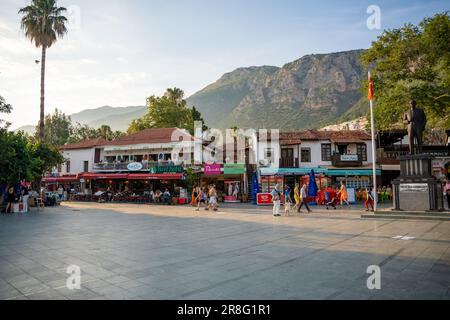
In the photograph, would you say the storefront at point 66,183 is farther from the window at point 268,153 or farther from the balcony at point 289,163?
the balcony at point 289,163

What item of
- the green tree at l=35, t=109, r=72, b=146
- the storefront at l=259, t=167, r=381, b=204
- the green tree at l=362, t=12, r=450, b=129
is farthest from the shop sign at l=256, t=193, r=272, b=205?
the green tree at l=35, t=109, r=72, b=146

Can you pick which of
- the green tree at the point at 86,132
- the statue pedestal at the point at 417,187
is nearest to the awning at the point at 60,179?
the green tree at the point at 86,132

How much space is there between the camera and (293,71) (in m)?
111

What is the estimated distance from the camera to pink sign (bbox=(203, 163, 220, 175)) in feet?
95.4

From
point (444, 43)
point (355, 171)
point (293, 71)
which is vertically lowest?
point (355, 171)

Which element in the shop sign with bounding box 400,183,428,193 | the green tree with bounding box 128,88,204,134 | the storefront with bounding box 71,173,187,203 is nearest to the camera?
the shop sign with bounding box 400,183,428,193

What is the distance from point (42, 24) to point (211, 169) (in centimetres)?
1995

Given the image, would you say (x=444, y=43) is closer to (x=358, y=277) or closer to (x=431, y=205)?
→ (x=431, y=205)

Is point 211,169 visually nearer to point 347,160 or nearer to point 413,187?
point 347,160

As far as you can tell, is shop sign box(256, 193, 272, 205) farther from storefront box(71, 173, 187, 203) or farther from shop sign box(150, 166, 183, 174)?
shop sign box(150, 166, 183, 174)

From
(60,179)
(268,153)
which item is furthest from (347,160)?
(60,179)

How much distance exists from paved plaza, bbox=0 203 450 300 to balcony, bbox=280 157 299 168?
67.8 ft

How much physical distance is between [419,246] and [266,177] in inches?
884
